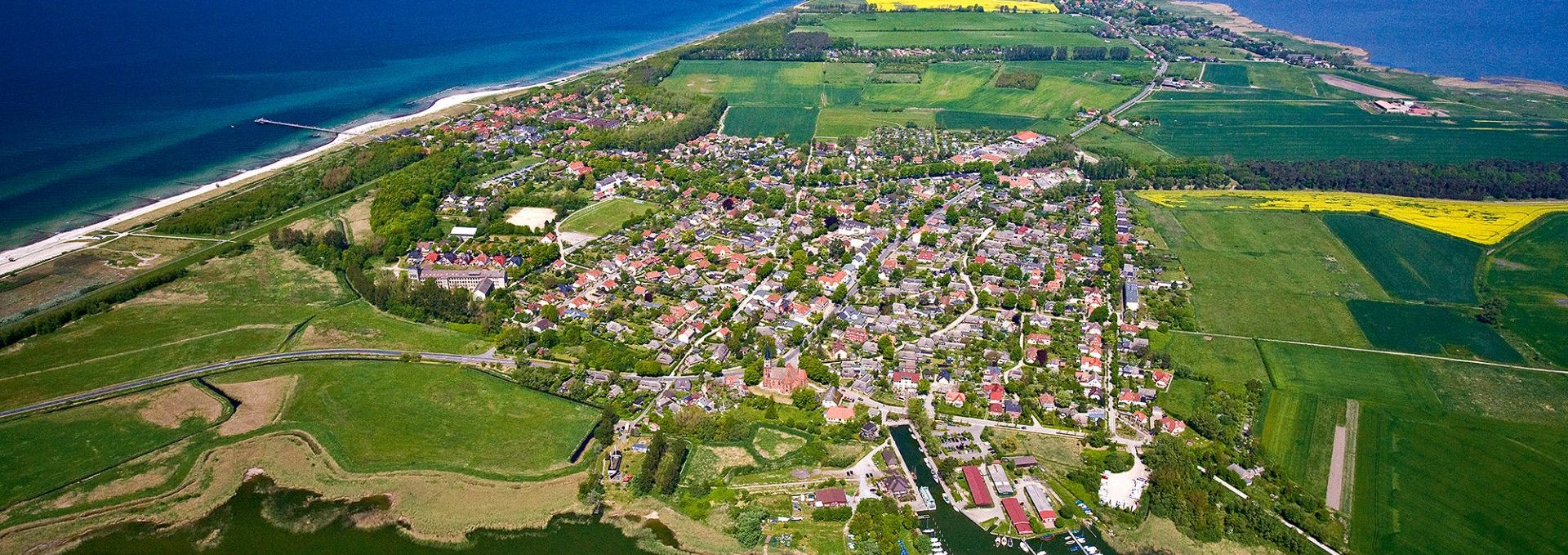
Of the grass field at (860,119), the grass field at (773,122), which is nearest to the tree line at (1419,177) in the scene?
the grass field at (860,119)

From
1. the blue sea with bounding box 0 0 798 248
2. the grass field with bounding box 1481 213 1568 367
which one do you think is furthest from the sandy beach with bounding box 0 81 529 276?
the grass field with bounding box 1481 213 1568 367

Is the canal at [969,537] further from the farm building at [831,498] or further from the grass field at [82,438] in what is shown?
the grass field at [82,438]

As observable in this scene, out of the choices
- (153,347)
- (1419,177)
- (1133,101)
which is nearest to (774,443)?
(153,347)

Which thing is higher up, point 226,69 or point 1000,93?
point 226,69

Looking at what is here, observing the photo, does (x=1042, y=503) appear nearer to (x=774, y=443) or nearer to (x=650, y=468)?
(x=774, y=443)

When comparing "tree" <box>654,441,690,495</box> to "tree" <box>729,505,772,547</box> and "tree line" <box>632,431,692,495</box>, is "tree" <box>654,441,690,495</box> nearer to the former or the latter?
"tree line" <box>632,431,692,495</box>

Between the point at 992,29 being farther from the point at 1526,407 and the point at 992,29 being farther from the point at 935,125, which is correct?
the point at 1526,407
